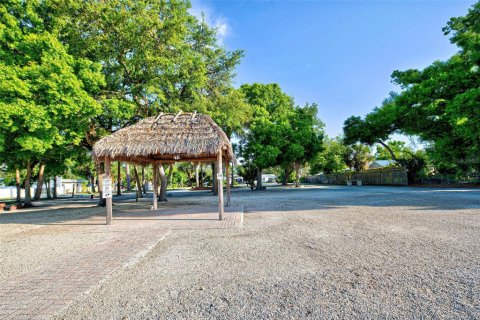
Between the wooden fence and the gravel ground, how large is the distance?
2378cm

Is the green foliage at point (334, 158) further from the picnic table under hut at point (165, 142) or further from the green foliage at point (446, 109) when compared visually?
the picnic table under hut at point (165, 142)

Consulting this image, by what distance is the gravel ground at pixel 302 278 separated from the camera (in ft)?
9.38

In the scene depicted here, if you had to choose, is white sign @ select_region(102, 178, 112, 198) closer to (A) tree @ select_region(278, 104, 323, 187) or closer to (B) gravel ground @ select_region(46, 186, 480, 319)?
(B) gravel ground @ select_region(46, 186, 480, 319)

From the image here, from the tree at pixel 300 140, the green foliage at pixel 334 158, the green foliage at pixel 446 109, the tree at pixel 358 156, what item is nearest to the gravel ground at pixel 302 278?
the green foliage at pixel 446 109

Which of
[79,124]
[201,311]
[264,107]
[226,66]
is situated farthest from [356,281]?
[264,107]

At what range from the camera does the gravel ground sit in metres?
2.86

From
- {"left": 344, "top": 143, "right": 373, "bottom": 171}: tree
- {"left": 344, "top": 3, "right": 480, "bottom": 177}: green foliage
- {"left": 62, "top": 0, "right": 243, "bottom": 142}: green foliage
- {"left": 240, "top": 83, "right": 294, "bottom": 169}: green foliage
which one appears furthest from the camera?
{"left": 344, "top": 143, "right": 373, "bottom": 171}: tree

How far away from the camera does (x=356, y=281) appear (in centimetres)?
352

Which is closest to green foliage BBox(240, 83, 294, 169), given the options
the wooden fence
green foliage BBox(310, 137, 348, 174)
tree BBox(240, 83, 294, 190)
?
tree BBox(240, 83, 294, 190)

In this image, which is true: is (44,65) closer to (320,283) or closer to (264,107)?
(320,283)

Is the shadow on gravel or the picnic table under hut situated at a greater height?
the picnic table under hut

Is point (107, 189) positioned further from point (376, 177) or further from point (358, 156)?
point (358, 156)

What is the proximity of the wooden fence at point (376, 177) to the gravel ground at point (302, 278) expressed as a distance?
23.8 m

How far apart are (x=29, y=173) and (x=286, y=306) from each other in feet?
69.0
